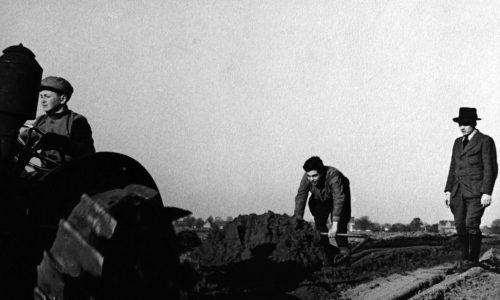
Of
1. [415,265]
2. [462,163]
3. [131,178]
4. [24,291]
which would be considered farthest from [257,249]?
[24,291]

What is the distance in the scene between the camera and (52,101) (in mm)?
4664

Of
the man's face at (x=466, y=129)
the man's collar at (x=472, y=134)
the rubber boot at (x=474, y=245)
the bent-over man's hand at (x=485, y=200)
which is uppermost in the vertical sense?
the man's face at (x=466, y=129)

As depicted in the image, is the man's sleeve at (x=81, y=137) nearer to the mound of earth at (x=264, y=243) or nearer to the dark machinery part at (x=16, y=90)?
the dark machinery part at (x=16, y=90)

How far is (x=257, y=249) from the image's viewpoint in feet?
23.2

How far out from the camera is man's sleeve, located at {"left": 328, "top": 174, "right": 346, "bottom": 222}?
7.58 metres

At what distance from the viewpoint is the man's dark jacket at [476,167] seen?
726cm

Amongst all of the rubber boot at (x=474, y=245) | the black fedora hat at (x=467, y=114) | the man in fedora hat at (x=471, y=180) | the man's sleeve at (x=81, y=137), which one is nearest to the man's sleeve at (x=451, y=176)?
the man in fedora hat at (x=471, y=180)

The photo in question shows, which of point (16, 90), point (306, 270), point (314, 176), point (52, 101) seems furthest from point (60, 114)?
point (314, 176)

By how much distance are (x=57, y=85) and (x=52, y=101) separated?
16 centimetres

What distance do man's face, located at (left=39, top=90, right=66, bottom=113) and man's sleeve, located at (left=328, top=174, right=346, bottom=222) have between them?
439 centimetres

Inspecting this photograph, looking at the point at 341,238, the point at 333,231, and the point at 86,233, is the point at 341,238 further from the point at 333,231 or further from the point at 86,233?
the point at 86,233

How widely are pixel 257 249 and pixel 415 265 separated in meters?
2.37

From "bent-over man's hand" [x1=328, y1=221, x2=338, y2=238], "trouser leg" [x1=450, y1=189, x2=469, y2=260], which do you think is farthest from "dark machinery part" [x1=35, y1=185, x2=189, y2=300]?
"trouser leg" [x1=450, y1=189, x2=469, y2=260]

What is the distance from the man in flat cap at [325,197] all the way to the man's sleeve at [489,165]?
6.62ft
